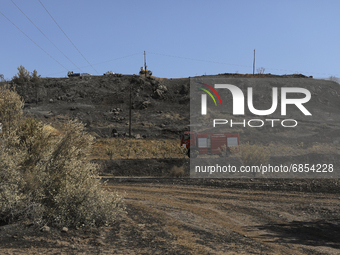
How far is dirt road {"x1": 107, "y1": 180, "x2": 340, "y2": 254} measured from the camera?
7617 mm

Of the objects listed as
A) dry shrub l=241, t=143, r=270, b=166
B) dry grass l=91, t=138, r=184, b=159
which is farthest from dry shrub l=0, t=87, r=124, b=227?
dry grass l=91, t=138, r=184, b=159

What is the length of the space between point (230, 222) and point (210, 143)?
22299 mm

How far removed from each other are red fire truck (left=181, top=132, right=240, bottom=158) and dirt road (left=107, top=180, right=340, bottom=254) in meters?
15.7

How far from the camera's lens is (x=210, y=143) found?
3231 cm

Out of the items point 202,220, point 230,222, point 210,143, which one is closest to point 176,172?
point 210,143

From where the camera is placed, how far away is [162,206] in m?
12.3

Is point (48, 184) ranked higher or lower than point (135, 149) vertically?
lower

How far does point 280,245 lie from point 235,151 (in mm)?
23701

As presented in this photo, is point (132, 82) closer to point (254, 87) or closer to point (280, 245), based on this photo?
point (254, 87)

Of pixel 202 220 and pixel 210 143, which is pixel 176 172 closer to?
pixel 210 143

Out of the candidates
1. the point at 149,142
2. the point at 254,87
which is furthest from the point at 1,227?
the point at 254,87

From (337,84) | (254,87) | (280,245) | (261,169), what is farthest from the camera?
(337,84)

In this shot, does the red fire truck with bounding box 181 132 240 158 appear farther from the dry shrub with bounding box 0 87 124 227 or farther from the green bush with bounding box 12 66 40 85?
the green bush with bounding box 12 66 40 85

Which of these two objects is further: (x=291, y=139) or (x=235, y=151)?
(x=291, y=139)
